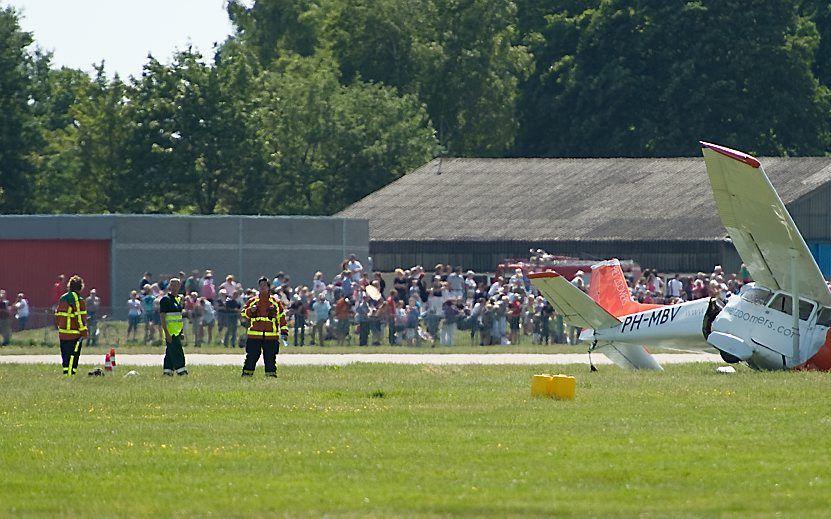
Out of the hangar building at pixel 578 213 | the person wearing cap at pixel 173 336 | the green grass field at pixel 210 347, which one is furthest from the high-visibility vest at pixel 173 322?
the hangar building at pixel 578 213

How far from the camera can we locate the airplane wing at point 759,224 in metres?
22.4

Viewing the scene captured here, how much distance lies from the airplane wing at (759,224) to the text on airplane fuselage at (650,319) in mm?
1617

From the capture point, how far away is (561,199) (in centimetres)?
5475

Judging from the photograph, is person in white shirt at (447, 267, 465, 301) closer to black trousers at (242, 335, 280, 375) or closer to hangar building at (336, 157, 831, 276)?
hangar building at (336, 157, 831, 276)

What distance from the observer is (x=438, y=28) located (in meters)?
76.8

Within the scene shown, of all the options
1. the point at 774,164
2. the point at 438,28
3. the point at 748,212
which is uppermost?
the point at 438,28

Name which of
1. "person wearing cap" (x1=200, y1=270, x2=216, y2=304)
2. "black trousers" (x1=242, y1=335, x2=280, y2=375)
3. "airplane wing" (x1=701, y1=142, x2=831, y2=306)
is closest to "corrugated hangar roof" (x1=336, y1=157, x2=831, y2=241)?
"person wearing cap" (x1=200, y1=270, x2=216, y2=304)

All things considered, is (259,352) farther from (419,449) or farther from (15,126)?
(15,126)

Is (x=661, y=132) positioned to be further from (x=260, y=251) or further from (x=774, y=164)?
(x=260, y=251)

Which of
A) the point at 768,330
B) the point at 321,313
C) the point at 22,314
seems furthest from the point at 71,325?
the point at 22,314

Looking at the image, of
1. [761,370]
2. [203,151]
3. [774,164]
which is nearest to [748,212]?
[761,370]

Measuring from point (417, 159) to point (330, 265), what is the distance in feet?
88.7

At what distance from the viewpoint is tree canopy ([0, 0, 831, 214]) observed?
61438 mm

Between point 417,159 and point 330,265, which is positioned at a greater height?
point 417,159
